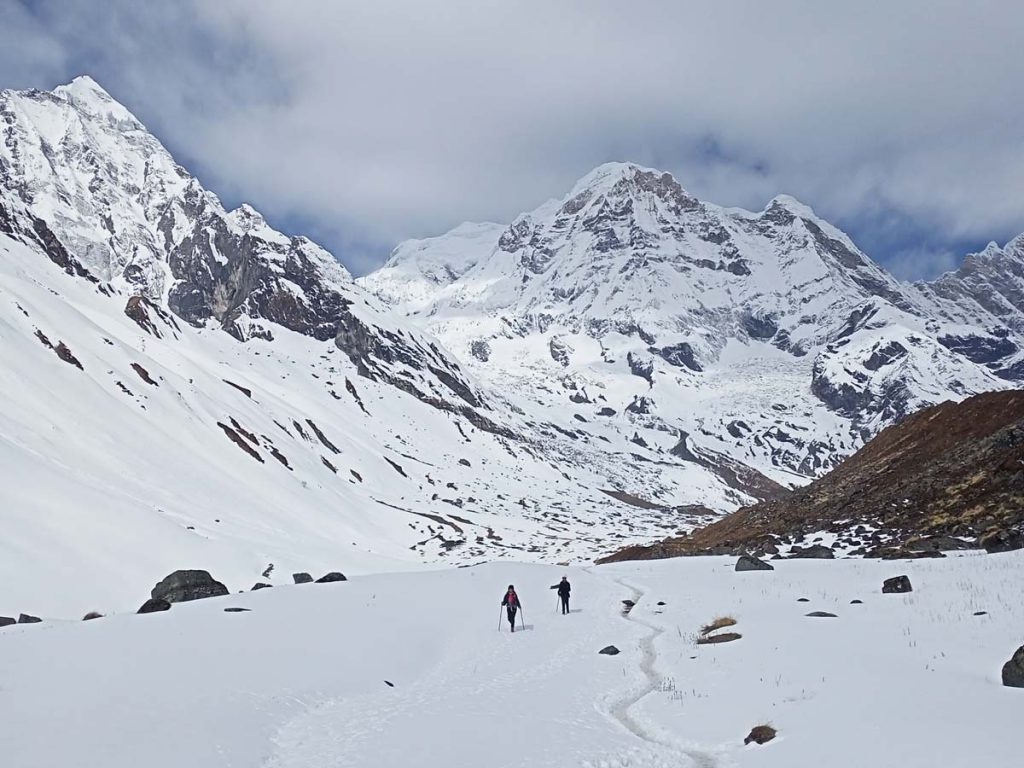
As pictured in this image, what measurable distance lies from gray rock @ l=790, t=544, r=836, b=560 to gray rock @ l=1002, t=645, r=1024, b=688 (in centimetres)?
2957

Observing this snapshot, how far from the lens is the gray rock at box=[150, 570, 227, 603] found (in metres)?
30.7

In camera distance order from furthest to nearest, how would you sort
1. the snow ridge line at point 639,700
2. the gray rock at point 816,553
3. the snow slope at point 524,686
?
the gray rock at point 816,553 < the snow ridge line at point 639,700 < the snow slope at point 524,686

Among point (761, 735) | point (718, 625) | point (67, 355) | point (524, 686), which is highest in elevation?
Answer: point (67, 355)

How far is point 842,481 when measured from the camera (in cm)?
6556

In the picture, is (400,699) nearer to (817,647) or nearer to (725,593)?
(817,647)

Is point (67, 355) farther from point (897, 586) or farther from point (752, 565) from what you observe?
point (897, 586)

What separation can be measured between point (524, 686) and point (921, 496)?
3599 cm

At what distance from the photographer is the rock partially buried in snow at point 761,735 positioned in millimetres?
13844

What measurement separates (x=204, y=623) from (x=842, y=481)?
58022mm

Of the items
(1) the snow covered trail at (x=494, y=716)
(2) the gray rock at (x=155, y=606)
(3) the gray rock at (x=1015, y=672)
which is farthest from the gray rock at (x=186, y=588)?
(3) the gray rock at (x=1015, y=672)

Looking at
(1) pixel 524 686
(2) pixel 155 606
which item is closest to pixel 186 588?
(2) pixel 155 606

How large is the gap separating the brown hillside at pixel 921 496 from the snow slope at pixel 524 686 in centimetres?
1005

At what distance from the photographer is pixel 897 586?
26.0m

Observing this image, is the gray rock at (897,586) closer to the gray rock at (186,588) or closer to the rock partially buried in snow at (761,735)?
the rock partially buried in snow at (761,735)
